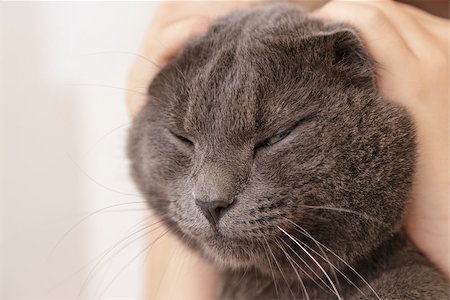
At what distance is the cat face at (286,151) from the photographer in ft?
2.66

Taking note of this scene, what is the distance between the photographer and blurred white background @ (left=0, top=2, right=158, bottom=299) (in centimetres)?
174

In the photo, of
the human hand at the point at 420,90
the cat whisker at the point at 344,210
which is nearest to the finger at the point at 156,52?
the human hand at the point at 420,90

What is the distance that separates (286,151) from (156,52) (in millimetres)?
465

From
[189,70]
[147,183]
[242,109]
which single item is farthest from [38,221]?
[242,109]

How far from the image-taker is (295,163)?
817 millimetres

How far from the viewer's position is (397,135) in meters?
0.86

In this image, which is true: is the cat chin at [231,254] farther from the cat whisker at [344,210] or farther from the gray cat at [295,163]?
the cat whisker at [344,210]

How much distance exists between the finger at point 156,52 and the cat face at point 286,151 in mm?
197

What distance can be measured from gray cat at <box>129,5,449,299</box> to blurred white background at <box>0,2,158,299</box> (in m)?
0.85

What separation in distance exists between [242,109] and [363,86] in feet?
0.67

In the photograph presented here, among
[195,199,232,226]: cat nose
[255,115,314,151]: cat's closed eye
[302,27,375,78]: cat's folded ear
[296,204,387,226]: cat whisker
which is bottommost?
[296,204,387,226]: cat whisker

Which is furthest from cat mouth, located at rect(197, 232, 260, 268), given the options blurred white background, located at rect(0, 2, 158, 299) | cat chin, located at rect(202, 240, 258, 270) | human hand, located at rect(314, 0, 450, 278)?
blurred white background, located at rect(0, 2, 158, 299)

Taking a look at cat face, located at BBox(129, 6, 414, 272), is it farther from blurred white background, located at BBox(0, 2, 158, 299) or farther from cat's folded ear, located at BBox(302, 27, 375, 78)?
blurred white background, located at BBox(0, 2, 158, 299)

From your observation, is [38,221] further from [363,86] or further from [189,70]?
[363,86]
